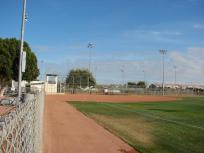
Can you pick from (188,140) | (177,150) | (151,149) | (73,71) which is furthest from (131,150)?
(73,71)

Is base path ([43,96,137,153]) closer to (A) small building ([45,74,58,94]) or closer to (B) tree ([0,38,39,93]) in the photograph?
(B) tree ([0,38,39,93])

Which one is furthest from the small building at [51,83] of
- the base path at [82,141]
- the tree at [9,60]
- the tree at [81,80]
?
the base path at [82,141]

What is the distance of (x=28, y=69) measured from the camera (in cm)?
5753

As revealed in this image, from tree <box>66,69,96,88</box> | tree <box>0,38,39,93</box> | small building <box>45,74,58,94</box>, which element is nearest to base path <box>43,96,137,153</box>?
tree <box>0,38,39,93</box>

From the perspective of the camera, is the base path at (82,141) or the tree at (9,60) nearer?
the base path at (82,141)

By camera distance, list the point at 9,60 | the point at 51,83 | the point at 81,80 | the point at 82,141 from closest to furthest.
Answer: the point at 82,141, the point at 9,60, the point at 51,83, the point at 81,80

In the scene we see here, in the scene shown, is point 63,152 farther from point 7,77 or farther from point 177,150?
point 7,77

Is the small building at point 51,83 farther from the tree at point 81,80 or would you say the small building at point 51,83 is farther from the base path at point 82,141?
the base path at point 82,141

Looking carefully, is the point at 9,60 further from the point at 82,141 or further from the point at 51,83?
the point at 82,141

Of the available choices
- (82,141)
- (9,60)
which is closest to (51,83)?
(9,60)

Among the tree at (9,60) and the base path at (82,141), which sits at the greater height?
the tree at (9,60)

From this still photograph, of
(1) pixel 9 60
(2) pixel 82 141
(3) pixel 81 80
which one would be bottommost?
(2) pixel 82 141

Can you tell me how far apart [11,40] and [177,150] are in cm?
4699

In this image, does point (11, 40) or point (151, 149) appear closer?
point (151, 149)
